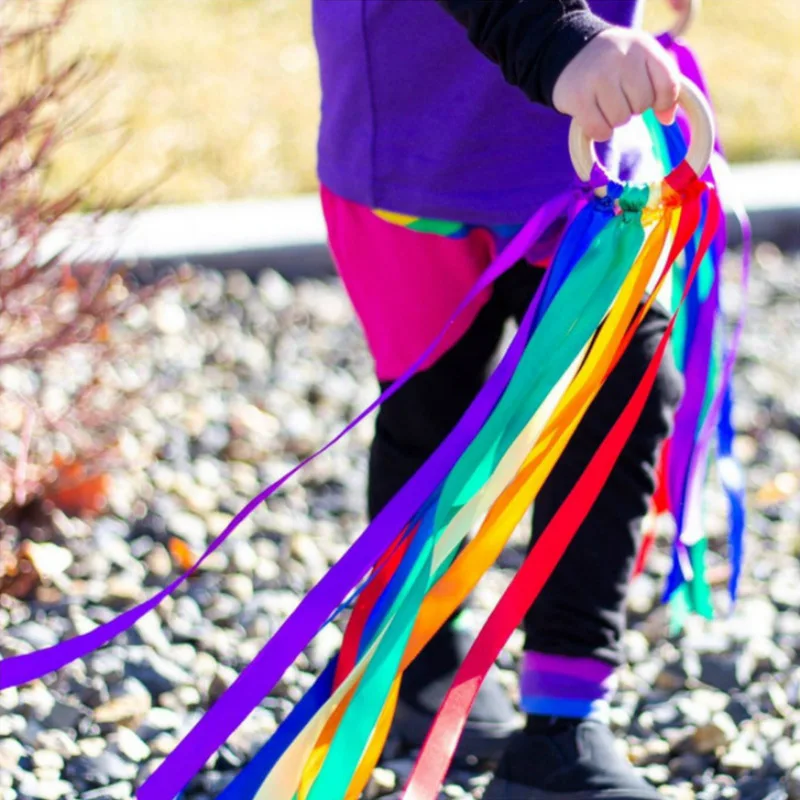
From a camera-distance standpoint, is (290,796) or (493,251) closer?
(290,796)

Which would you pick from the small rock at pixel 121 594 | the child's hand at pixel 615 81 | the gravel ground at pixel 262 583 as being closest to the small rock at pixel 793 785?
the gravel ground at pixel 262 583

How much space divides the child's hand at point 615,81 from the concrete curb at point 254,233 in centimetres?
206

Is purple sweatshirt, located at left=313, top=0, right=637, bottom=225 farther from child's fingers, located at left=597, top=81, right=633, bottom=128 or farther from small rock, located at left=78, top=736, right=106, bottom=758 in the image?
small rock, located at left=78, top=736, right=106, bottom=758

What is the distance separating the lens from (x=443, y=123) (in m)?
1.76

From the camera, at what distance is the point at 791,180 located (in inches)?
150

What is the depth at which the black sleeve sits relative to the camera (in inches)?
56.1

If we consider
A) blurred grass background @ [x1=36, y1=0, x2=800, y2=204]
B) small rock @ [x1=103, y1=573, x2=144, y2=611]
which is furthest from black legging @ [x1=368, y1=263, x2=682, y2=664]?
blurred grass background @ [x1=36, y1=0, x2=800, y2=204]

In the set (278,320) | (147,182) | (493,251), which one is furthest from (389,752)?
(147,182)

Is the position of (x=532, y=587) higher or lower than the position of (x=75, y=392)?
higher

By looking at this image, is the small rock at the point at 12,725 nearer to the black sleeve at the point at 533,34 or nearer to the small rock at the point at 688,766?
the small rock at the point at 688,766

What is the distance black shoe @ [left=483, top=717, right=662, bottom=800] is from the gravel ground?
10cm

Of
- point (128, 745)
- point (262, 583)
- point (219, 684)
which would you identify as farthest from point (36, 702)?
point (262, 583)

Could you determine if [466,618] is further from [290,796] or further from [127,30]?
[127,30]

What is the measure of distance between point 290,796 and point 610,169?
81cm
